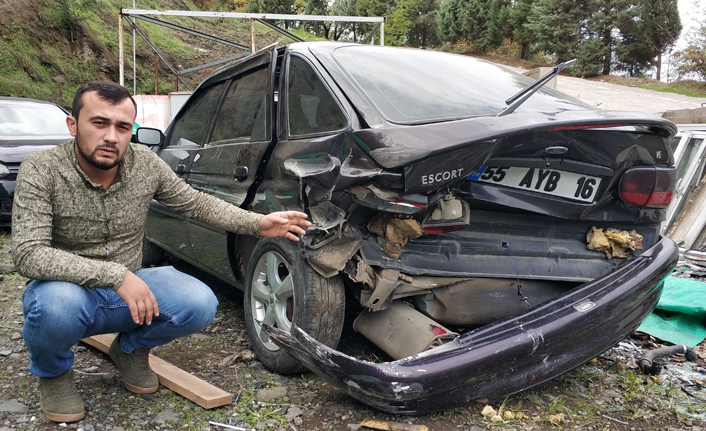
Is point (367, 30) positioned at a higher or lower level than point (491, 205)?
higher

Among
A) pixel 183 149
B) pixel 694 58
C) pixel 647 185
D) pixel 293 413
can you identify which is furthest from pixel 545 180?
pixel 694 58

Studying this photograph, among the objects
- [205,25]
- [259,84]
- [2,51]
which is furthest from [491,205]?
[205,25]

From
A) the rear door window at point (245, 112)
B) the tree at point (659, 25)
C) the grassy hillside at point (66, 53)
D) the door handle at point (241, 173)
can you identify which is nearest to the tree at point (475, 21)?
the tree at point (659, 25)

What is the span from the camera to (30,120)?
7.27m

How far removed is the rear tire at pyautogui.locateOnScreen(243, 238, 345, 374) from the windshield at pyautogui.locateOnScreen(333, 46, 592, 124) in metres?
0.77

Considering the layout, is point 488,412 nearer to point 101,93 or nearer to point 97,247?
point 97,247

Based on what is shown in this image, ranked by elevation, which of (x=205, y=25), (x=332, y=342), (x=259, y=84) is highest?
(x=205, y=25)

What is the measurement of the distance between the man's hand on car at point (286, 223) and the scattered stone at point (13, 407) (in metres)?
1.28

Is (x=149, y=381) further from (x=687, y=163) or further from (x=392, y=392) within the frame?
(x=687, y=163)

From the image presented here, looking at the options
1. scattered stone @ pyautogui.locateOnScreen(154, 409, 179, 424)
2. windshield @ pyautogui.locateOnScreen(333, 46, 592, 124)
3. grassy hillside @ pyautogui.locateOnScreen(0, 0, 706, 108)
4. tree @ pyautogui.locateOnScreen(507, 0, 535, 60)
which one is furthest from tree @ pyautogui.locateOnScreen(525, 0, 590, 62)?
scattered stone @ pyautogui.locateOnScreen(154, 409, 179, 424)

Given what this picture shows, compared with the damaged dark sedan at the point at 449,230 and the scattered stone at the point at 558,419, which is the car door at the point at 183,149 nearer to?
the damaged dark sedan at the point at 449,230

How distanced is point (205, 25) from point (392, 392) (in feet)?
93.0

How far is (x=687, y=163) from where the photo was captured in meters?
6.15

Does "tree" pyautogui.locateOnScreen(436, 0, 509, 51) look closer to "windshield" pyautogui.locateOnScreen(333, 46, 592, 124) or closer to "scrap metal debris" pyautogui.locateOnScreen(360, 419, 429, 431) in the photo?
"windshield" pyautogui.locateOnScreen(333, 46, 592, 124)
